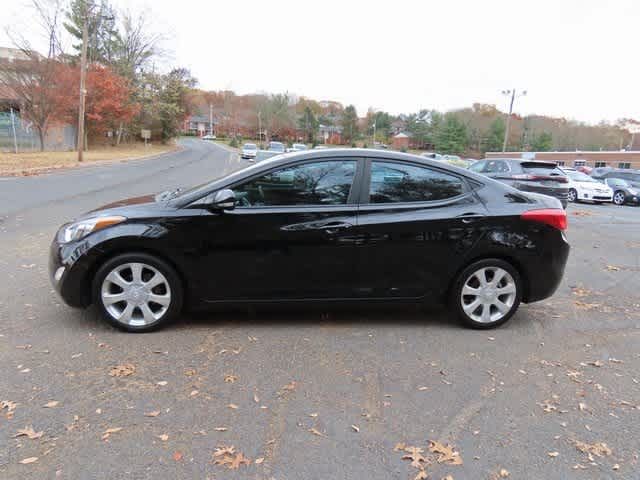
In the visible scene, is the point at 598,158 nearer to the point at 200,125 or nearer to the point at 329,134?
the point at 329,134

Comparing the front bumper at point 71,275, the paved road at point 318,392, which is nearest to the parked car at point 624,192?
the paved road at point 318,392

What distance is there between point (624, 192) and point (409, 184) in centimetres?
2065

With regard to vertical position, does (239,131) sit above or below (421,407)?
above

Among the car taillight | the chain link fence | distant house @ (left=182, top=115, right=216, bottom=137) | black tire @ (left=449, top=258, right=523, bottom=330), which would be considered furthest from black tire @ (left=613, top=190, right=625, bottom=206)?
distant house @ (left=182, top=115, right=216, bottom=137)

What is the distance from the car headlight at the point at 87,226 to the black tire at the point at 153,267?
286 millimetres

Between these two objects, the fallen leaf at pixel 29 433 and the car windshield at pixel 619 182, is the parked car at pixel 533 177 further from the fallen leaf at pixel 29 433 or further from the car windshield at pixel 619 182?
the fallen leaf at pixel 29 433

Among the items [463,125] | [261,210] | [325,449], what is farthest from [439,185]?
[463,125]

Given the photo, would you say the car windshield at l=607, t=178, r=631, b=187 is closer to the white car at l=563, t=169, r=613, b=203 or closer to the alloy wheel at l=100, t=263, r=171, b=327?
the white car at l=563, t=169, r=613, b=203

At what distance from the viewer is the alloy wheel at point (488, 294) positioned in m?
4.09

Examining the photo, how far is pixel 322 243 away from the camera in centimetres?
381

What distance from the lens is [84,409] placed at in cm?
276

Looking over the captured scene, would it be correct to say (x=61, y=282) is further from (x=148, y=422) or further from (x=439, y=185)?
(x=439, y=185)

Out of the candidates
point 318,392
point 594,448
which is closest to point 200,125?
point 318,392

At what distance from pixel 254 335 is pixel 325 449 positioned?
151 centimetres
